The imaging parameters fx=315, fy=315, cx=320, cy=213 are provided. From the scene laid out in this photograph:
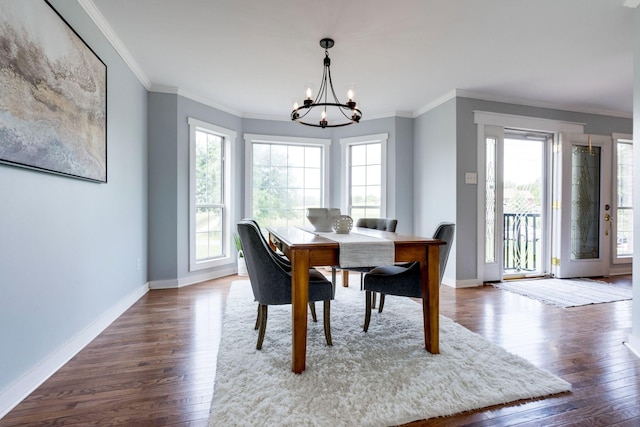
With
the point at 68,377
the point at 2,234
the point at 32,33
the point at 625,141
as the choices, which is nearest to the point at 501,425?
the point at 68,377

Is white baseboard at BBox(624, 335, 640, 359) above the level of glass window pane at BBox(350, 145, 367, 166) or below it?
below

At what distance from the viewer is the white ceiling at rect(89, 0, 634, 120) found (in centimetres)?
236

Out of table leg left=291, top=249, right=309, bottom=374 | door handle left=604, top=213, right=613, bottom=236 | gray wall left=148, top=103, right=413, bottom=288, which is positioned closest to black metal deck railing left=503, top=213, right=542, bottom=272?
door handle left=604, top=213, right=613, bottom=236

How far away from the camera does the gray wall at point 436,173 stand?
4.10 m

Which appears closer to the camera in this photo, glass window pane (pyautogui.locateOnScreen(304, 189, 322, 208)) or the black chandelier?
the black chandelier

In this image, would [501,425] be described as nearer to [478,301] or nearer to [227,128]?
[478,301]

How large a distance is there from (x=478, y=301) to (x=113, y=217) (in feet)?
12.3

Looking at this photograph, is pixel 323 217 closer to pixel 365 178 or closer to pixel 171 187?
pixel 171 187

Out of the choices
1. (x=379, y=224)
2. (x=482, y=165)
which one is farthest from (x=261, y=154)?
(x=482, y=165)

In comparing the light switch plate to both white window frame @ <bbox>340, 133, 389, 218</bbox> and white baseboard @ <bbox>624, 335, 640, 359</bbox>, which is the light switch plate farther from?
white baseboard @ <bbox>624, 335, 640, 359</bbox>

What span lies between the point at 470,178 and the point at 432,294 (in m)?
2.52

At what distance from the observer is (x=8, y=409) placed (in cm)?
155

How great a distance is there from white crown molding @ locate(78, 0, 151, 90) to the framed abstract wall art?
11.5 inches

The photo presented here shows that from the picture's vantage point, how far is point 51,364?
6.22ft
